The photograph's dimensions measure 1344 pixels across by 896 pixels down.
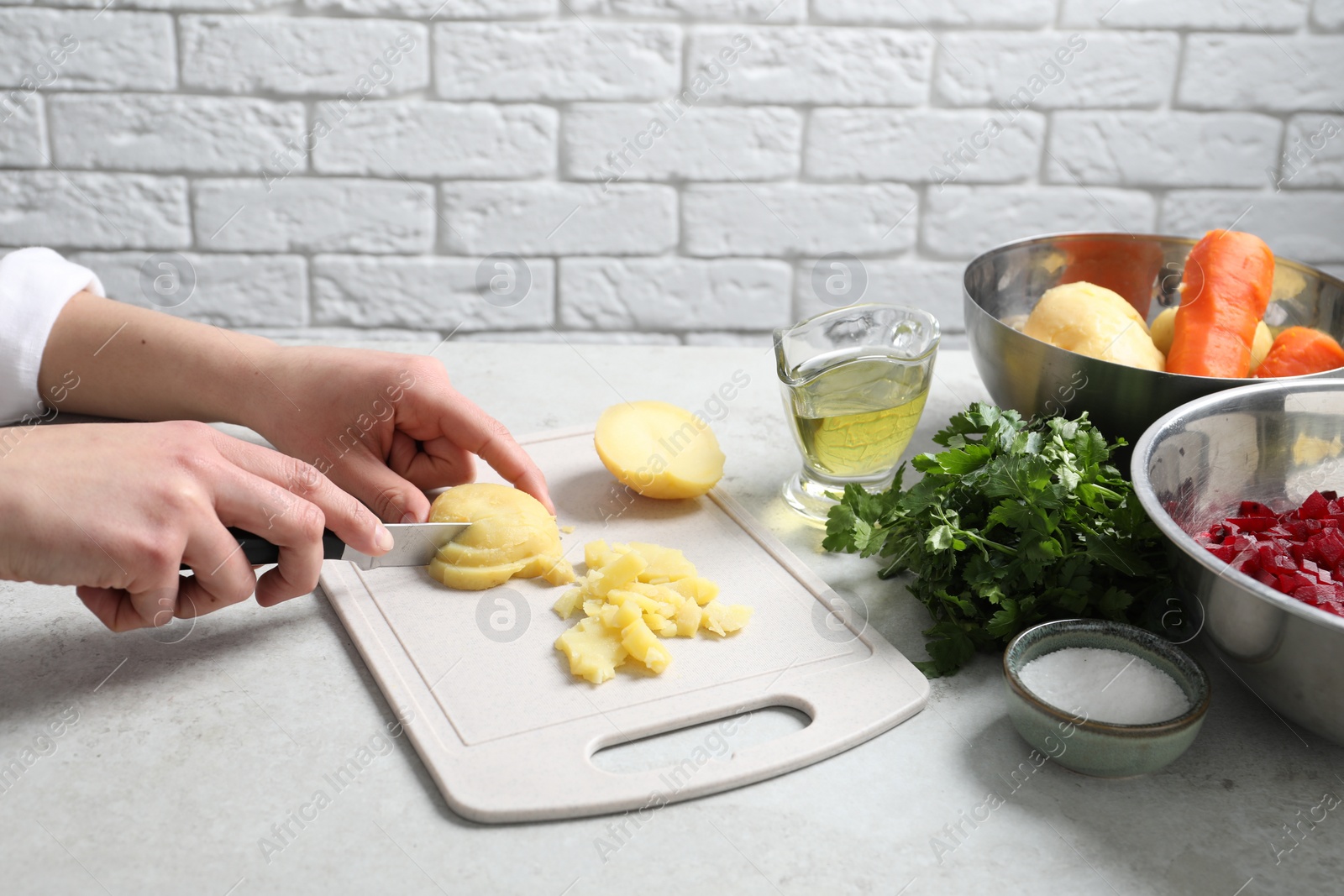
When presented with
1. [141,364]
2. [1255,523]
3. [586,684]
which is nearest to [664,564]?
[586,684]

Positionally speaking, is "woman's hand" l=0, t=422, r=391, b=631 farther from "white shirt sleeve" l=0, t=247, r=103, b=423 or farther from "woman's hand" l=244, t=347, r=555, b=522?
"white shirt sleeve" l=0, t=247, r=103, b=423

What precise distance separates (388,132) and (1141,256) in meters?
1.24

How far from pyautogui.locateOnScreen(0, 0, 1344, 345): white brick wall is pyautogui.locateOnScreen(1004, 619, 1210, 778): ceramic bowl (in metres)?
1.33

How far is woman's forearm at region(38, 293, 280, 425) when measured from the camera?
44.4 inches

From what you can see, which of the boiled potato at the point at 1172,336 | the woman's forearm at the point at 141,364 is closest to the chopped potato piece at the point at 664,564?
the woman's forearm at the point at 141,364

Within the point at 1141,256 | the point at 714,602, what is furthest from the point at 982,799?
the point at 1141,256

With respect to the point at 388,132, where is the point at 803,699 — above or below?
below

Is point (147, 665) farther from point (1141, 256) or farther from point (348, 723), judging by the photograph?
point (1141, 256)

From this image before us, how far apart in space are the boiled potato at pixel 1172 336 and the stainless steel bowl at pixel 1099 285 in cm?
8

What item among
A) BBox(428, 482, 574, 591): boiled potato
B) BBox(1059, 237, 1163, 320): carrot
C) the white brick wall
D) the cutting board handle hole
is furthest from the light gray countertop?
the white brick wall

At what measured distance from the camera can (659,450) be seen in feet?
3.56

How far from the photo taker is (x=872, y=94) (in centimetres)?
193

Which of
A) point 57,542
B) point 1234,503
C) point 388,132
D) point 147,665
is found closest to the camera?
point 57,542

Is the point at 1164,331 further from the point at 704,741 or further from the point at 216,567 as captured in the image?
the point at 216,567
